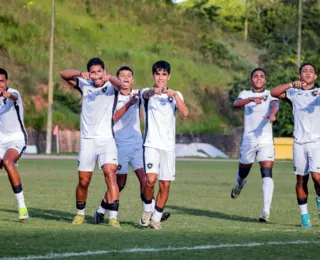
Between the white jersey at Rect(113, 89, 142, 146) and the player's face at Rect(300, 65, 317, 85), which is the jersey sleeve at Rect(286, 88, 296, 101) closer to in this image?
the player's face at Rect(300, 65, 317, 85)

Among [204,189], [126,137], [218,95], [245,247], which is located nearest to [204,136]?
[218,95]

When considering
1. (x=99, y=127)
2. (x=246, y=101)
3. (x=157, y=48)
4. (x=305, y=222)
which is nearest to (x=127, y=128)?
(x=99, y=127)

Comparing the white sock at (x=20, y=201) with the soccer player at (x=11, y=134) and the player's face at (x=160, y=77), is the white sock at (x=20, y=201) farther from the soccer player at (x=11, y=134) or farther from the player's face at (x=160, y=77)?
the player's face at (x=160, y=77)

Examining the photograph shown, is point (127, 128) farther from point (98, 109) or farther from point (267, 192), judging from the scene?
point (267, 192)

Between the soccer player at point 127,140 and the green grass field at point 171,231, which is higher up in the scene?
the soccer player at point 127,140

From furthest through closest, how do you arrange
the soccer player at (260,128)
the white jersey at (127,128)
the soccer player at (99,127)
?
the soccer player at (260,128)
the white jersey at (127,128)
the soccer player at (99,127)

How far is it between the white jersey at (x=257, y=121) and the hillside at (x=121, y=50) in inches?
1716

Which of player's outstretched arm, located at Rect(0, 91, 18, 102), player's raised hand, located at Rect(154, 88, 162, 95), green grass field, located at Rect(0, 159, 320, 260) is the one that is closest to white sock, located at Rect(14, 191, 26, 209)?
green grass field, located at Rect(0, 159, 320, 260)

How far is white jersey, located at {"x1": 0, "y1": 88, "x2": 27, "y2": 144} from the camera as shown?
14.0 meters

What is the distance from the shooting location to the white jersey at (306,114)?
46.2 ft

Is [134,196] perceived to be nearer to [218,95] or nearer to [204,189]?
[204,189]

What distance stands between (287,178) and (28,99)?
32.8m

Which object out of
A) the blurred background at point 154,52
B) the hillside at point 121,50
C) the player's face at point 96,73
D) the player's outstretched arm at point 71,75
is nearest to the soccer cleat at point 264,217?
the player's face at point 96,73

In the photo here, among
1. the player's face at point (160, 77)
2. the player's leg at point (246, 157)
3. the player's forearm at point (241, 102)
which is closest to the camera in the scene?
the player's face at point (160, 77)
